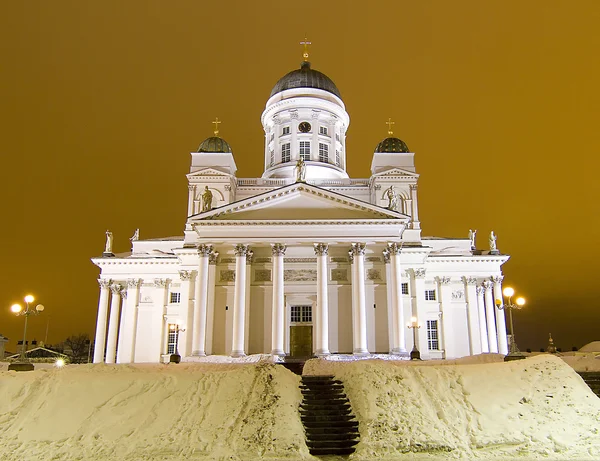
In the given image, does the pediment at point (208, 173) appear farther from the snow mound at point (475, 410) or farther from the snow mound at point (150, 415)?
the snow mound at point (475, 410)

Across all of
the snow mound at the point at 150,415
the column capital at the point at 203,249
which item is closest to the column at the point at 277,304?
the column capital at the point at 203,249

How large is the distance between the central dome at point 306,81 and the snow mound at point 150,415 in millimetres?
36569

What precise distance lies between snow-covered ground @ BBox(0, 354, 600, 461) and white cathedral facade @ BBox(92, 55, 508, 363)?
13290 millimetres

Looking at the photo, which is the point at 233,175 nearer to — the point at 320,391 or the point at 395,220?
the point at 395,220

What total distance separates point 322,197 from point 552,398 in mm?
19413

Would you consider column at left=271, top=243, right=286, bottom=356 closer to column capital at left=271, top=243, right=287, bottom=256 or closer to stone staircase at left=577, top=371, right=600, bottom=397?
column capital at left=271, top=243, right=287, bottom=256

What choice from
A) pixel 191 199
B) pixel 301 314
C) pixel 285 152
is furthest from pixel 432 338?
pixel 191 199

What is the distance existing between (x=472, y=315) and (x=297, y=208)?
56.2 feet

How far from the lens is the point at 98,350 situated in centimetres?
4141

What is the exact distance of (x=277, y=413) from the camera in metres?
16.2

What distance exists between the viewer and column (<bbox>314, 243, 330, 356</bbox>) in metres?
31.4

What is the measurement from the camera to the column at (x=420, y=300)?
37500mm

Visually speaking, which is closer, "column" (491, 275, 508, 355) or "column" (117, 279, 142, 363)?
"column" (117, 279, 142, 363)

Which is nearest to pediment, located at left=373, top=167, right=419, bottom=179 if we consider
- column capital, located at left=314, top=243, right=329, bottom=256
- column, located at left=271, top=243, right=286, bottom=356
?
column capital, located at left=314, top=243, right=329, bottom=256
